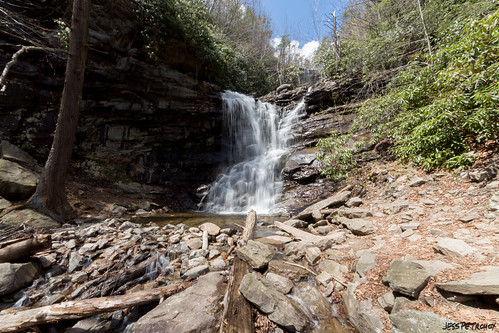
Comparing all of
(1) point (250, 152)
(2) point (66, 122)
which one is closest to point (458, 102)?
(2) point (66, 122)

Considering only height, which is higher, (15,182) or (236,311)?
(15,182)

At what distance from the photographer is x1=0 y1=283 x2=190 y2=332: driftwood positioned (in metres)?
1.80

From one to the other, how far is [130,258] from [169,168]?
8.83 metres

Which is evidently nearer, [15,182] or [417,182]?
[417,182]

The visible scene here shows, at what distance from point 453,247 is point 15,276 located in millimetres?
5479

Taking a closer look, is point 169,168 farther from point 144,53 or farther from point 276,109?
point 276,109

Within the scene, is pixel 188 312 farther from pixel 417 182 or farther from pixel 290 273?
pixel 417 182

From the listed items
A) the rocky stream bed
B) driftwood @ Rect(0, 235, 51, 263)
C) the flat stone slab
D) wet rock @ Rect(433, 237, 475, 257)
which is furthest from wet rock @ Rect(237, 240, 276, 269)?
driftwood @ Rect(0, 235, 51, 263)

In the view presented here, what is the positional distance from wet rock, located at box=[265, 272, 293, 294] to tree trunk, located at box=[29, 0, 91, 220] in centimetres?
604

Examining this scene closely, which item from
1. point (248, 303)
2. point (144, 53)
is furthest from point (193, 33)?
point (248, 303)

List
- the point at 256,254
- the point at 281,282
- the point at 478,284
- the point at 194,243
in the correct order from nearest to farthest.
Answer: the point at 478,284
the point at 281,282
the point at 256,254
the point at 194,243

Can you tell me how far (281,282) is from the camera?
2.46m

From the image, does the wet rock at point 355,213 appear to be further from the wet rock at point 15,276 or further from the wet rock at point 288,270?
the wet rock at point 15,276

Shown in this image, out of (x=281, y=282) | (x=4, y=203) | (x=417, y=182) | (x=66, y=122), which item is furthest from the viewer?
(x=66, y=122)
